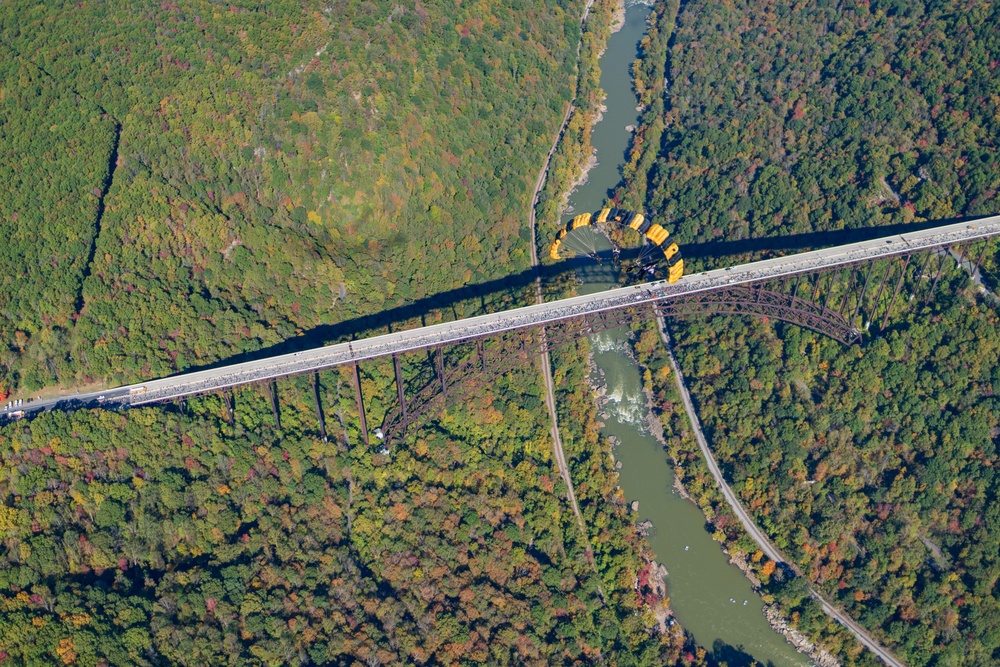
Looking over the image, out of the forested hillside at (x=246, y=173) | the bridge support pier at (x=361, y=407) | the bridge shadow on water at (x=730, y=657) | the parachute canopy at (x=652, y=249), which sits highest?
the forested hillside at (x=246, y=173)

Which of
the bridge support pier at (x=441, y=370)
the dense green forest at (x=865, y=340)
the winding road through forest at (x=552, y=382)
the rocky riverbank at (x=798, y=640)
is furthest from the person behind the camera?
the winding road through forest at (x=552, y=382)

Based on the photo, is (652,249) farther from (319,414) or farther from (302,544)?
(302,544)

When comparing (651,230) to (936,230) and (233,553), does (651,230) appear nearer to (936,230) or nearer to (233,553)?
(936,230)

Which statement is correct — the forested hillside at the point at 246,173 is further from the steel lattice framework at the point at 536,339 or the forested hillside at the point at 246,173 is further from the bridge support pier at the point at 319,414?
the steel lattice framework at the point at 536,339

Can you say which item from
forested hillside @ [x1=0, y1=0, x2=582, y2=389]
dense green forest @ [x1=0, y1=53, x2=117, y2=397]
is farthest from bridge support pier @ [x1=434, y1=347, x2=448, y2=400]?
dense green forest @ [x1=0, y1=53, x2=117, y2=397]

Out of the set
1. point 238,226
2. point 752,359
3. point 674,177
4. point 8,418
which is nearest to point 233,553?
point 8,418

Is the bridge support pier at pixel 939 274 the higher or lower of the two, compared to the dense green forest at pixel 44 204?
lower


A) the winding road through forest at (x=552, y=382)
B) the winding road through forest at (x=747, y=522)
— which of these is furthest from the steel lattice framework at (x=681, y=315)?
the winding road through forest at (x=747, y=522)
